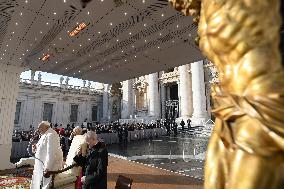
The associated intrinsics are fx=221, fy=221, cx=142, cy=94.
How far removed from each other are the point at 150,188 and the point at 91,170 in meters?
3.03

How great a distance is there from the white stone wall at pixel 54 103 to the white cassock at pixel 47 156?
83.0 ft

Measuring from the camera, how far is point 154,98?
111 ft

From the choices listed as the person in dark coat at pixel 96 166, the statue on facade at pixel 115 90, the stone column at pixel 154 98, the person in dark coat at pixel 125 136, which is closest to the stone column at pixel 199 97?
the stone column at pixel 154 98

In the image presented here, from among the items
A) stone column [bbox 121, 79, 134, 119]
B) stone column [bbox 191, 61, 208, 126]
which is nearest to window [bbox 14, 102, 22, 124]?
stone column [bbox 121, 79, 134, 119]

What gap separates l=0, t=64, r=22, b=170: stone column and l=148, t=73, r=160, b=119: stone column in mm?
25015

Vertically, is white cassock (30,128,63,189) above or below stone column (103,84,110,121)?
below

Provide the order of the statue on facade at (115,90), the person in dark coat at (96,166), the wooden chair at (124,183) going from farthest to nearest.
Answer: the statue on facade at (115,90) → the person in dark coat at (96,166) → the wooden chair at (124,183)

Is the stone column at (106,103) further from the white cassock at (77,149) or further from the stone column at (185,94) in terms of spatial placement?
the white cassock at (77,149)

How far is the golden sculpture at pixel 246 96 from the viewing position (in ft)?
2.19

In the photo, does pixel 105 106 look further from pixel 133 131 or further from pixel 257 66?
pixel 257 66

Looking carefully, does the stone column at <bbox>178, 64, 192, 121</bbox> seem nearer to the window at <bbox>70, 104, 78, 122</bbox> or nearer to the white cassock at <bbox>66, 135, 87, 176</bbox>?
the window at <bbox>70, 104, 78, 122</bbox>

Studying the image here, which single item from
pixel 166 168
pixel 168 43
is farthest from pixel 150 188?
pixel 168 43

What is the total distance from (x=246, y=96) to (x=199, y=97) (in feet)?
86.6

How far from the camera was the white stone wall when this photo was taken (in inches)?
1106
